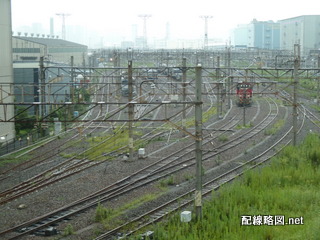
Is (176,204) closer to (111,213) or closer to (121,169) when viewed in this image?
(111,213)

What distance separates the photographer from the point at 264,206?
757 centimetres

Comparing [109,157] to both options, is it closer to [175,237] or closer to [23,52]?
[175,237]

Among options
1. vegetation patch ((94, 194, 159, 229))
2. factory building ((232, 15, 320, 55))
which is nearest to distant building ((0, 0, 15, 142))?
vegetation patch ((94, 194, 159, 229))

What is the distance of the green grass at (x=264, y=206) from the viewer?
21.4 ft

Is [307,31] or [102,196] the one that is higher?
[307,31]

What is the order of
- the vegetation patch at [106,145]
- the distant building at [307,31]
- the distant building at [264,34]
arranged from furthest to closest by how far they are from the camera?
the distant building at [264,34]
the distant building at [307,31]
the vegetation patch at [106,145]

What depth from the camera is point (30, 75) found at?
20.8m

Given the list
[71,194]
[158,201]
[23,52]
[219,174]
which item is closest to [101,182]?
[71,194]

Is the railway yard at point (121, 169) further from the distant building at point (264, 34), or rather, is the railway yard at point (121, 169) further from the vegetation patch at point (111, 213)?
the distant building at point (264, 34)

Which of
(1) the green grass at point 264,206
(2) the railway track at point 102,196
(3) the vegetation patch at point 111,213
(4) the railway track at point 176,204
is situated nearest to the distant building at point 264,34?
(4) the railway track at point 176,204

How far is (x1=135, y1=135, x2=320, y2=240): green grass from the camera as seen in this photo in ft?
21.4

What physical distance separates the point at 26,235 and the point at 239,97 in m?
17.7

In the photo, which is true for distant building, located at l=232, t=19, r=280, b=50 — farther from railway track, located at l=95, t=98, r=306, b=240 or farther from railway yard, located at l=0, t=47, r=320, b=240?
railway track, located at l=95, t=98, r=306, b=240

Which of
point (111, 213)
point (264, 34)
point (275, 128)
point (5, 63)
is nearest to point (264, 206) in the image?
point (111, 213)
